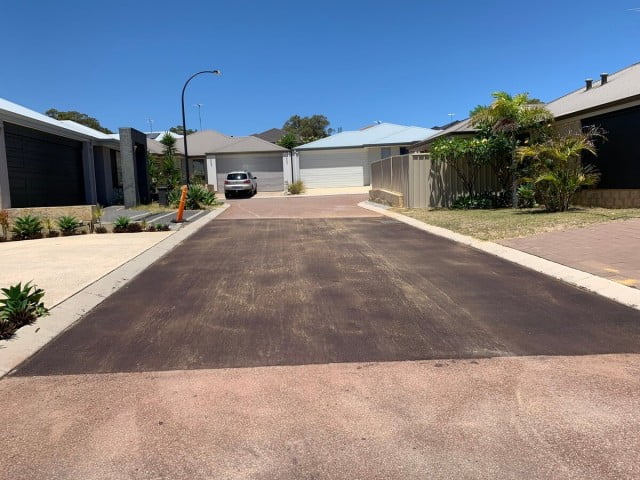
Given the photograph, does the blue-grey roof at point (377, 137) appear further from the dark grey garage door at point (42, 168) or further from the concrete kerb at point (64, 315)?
the concrete kerb at point (64, 315)

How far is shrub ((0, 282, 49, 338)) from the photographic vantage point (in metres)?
6.09

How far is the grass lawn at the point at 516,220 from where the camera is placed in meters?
12.9

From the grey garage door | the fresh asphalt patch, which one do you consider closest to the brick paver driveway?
the fresh asphalt patch

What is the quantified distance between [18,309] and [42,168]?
15.9m

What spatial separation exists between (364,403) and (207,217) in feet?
55.5

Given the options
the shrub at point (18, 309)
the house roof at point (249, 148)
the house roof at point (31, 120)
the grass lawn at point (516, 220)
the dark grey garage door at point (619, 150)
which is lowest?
the shrub at point (18, 309)

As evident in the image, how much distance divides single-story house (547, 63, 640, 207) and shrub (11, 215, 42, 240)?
1591cm

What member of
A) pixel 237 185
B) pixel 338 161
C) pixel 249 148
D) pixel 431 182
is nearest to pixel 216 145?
pixel 249 148

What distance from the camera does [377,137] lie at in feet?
143

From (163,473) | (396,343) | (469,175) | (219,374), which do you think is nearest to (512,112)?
(469,175)

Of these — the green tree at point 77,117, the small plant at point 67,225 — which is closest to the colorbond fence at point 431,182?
the small plant at point 67,225

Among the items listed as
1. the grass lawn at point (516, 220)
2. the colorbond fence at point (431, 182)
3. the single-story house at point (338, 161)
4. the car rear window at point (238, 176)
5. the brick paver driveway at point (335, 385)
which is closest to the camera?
the brick paver driveway at point (335, 385)

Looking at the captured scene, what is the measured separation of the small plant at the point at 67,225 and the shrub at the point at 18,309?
29.1 ft

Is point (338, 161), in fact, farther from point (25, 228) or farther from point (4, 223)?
point (4, 223)
